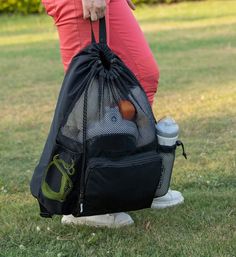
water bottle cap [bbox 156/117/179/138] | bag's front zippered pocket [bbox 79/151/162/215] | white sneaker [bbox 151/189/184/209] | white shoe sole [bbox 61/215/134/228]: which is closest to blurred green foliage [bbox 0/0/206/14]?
white sneaker [bbox 151/189/184/209]

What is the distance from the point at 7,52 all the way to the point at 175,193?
908 centimetres

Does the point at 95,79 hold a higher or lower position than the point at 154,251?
higher

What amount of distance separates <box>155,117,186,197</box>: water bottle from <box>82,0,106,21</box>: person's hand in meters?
0.60

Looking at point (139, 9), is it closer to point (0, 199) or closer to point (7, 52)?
point (7, 52)

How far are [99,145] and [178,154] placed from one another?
211 centimetres

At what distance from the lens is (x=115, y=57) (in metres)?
3.27

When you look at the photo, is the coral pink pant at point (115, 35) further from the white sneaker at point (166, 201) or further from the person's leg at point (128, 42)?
the white sneaker at point (166, 201)

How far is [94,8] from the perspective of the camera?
3.28 metres

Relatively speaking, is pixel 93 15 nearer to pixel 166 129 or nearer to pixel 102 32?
pixel 102 32

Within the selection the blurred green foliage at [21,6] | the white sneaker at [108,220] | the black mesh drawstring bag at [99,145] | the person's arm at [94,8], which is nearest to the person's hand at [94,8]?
the person's arm at [94,8]

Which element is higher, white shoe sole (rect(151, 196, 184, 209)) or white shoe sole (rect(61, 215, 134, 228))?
white shoe sole (rect(61, 215, 134, 228))

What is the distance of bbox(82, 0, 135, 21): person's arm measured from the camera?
10.8ft

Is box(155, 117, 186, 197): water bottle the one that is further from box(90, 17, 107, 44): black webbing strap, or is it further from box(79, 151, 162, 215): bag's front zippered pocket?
box(90, 17, 107, 44): black webbing strap

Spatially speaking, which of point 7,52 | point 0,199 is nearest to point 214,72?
point 7,52
